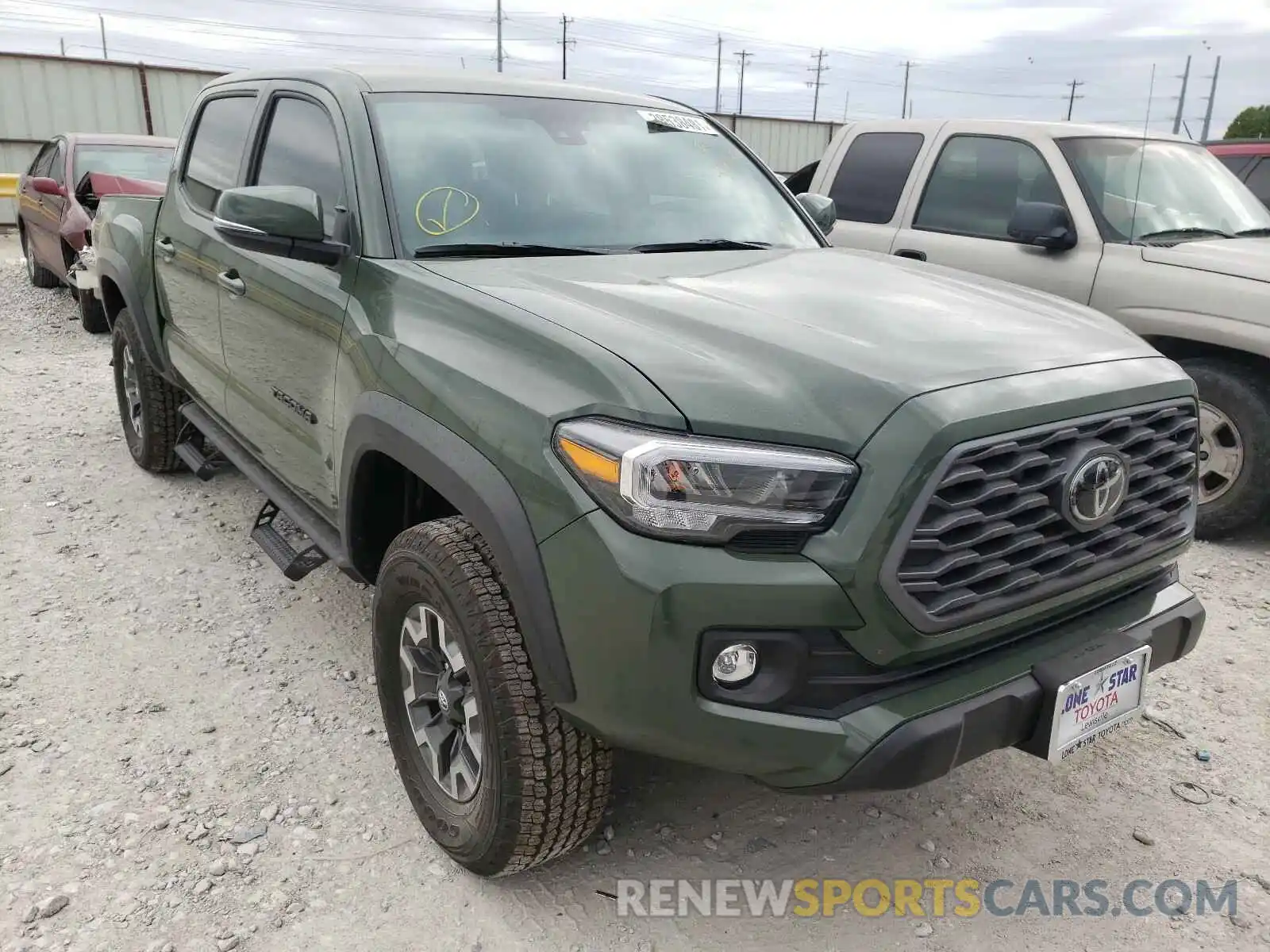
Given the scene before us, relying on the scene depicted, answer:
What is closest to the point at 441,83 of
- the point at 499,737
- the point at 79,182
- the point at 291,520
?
the point at 291,520

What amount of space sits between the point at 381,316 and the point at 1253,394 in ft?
12.5

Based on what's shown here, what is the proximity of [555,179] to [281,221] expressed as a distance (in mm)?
827

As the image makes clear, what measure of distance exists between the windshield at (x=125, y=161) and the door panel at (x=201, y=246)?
217 inches

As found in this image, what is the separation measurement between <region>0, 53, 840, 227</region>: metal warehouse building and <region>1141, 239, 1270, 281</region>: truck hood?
492 inches

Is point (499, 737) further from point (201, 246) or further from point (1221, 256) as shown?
point (1221, 256)

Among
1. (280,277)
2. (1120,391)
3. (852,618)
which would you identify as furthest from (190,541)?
(1120,391)

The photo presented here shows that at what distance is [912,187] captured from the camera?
5703 millimetres

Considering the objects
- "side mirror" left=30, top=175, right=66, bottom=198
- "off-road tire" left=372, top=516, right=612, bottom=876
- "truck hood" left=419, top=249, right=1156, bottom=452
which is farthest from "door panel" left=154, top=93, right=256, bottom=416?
"side mirror" left=30, top=175, right=66, bottom=198

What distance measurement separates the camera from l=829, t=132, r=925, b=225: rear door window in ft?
19.0

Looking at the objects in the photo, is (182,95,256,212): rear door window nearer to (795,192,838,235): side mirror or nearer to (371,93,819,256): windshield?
(371,93,819,256): windshield

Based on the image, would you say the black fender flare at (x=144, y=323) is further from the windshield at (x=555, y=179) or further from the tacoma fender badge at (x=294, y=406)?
the windshield at (x=555, y=179)

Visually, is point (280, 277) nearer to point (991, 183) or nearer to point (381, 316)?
point (381, 316)

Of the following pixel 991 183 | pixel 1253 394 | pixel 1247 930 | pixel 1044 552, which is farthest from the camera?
pixel 991 183

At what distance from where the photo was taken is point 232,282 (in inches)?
138
